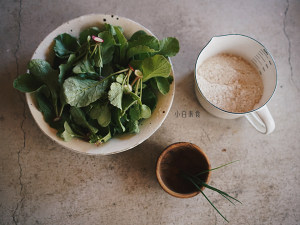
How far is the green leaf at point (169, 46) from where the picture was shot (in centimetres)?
69

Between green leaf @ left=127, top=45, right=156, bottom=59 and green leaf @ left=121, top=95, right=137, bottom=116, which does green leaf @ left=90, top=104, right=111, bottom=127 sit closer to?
green leaf @ left=121, top=95, right=137, bottom=116

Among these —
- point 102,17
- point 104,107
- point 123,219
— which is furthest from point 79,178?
point 102,17

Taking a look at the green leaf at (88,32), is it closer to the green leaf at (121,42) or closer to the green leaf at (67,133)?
the green leaf at (121,42)

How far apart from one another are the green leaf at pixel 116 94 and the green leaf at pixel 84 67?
0.08 m

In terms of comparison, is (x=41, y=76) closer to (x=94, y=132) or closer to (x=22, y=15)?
(x=94, y=132)

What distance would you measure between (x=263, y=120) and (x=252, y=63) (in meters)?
0.21

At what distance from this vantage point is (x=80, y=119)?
65 centimetres

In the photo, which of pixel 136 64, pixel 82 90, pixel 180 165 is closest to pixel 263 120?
pixel 180 165

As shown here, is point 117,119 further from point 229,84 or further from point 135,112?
point 229,84

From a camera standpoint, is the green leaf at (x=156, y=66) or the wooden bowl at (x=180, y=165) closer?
the green leaf at (x=156, y=66)

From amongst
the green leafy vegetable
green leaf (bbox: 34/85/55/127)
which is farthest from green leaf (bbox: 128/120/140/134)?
green leaf (bbox: 34/85/55/127)

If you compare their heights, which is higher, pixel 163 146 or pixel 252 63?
pixel 252 63

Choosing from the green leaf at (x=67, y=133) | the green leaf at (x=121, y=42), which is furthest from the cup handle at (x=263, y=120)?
the green leaf at (x=67, y=133)

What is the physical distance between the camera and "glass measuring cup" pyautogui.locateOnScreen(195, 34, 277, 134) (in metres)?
0.74
